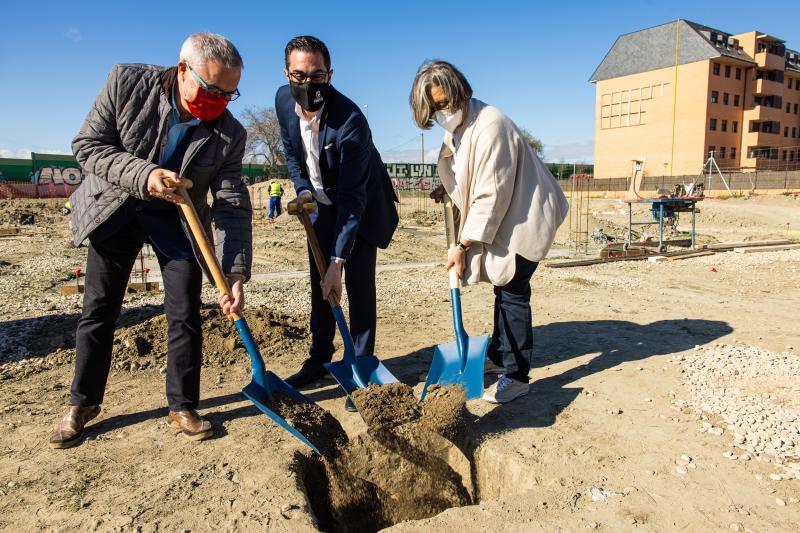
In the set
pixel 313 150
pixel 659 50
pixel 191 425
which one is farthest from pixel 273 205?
pixel 659 50

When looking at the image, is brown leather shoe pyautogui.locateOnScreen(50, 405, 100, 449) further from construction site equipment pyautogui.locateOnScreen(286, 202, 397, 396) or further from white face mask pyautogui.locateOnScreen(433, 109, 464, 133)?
white face mask pyautogui.locateOnScreen(433, 109, 464, 133)

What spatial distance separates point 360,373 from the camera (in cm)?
316

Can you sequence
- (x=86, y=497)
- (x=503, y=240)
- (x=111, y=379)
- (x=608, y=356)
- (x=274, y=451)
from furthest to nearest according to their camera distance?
1. (x=608, y=356)
2. (x=111, y=379)
3. (x=503, y=240)
4. (x=274, y=451)
5. (x=86, y=497)

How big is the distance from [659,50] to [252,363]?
45.8m

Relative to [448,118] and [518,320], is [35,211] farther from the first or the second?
[518,320]

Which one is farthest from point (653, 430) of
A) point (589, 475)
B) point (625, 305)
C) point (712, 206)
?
point (712, 206)

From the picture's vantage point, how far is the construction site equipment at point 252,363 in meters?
2.53

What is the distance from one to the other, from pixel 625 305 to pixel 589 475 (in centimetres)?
372

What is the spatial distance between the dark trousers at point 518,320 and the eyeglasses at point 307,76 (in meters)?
1.43

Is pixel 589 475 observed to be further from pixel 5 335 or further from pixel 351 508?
pixel 5 335

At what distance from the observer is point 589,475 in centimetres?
243

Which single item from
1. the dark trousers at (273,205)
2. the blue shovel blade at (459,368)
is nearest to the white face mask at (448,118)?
the blue shovel blade at (459,368)

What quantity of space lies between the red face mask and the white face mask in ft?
3.50

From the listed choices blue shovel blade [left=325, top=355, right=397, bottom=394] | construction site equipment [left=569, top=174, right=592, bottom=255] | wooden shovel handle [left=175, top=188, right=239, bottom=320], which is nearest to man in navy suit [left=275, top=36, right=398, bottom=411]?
blue shovel blade [left=325, top=355, right=397, bottom=394]
